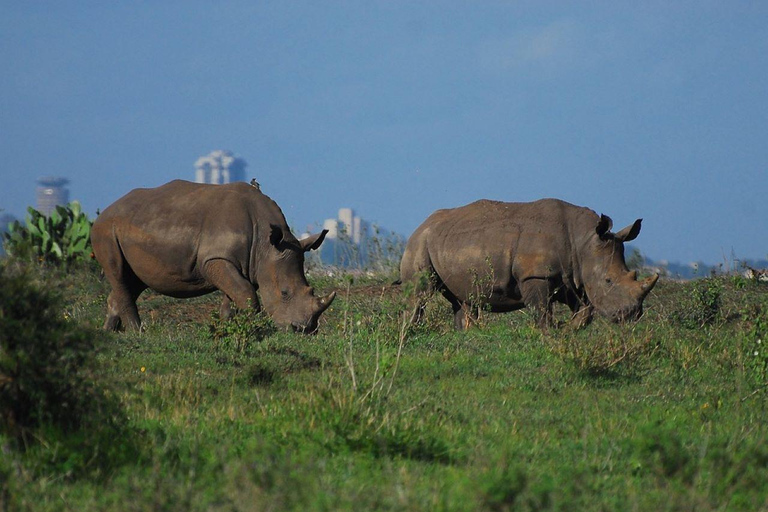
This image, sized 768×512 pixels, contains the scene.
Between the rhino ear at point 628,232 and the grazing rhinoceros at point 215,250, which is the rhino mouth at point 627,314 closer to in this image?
the rhino ear at point 628,232

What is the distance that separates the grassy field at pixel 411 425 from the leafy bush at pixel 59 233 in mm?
10056

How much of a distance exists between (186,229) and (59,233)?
9.78 m

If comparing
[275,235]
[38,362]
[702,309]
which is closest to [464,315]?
[275,235]

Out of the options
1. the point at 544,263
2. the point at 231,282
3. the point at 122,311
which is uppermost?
the point at 544,263

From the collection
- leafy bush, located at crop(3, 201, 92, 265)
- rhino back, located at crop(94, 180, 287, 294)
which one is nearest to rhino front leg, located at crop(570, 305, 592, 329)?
rhino back, located at crop(94, 180, 287, 294)

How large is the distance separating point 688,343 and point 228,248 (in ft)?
18.5

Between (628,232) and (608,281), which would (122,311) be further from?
(628,232)

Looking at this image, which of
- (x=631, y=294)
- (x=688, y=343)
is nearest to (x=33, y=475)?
(x=688, y=343)

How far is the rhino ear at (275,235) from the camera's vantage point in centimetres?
1334

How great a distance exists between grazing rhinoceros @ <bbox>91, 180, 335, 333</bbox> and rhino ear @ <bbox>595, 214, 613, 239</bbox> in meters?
3.47

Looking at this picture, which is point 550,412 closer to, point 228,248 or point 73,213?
point 228,248

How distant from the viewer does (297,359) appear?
9.94 metres

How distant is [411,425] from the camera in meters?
6.77

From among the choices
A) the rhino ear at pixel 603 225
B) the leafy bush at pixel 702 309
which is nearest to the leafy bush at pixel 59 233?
the rhino ear at pixel 603 225
